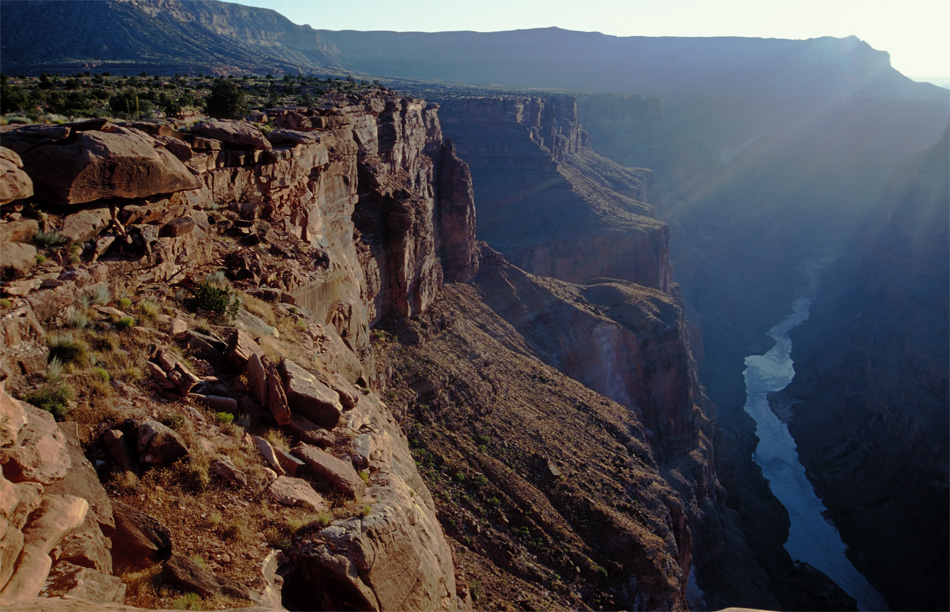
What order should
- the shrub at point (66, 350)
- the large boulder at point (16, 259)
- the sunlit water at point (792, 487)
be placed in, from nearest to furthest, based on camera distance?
the shrub at point (66, 350), the large boulder at point (16, 259), the sunlit water at point (792, 487)

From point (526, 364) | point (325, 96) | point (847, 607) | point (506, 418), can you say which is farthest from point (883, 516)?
point (325, 96)

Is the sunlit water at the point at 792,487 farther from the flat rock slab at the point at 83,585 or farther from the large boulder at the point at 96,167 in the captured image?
the flat rock slab at the point at 83,585

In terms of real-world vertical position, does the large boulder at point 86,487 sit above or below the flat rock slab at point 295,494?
above

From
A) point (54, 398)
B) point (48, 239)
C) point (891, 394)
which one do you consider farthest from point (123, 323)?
point (891, 394)

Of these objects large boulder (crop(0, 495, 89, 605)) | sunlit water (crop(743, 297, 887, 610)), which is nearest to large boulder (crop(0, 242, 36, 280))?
large boulder (crop(0, 495, 89, 605))

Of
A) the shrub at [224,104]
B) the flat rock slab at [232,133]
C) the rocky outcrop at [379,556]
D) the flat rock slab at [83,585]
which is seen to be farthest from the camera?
the shrub at [224,104]

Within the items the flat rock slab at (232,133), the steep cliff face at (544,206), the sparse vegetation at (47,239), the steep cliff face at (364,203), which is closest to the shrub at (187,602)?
the sparse vegetation at (47,239)

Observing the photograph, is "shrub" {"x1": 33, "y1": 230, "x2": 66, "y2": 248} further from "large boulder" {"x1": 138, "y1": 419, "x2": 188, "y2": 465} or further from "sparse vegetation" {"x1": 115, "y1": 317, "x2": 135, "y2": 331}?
"large boulder" {"x1": 138, "y1": 419, "x2": 188, "y2": 465}
